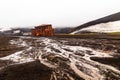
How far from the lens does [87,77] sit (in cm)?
1233

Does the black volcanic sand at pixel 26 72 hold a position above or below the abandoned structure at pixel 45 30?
below

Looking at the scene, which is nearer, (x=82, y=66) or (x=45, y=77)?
(x=45, y=77)

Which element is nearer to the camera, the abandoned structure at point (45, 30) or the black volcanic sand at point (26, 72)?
the black volcanic sand at point (26, 72)

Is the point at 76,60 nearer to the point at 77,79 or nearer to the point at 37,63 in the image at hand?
the point at 37,63

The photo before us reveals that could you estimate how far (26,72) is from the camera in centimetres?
1414

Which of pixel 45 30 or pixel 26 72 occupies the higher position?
pixel 45 30

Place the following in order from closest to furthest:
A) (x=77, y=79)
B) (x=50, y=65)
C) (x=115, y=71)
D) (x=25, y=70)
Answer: (x=77, y=79)
(x=115, y=71)
(x=25, y=70)
(x=50, y=65)

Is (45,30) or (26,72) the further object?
(45,30)

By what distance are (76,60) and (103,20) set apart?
59.2 m

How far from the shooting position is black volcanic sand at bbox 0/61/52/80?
1300cm

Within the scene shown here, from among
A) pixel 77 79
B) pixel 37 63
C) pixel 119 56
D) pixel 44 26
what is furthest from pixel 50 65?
pixel 44 26

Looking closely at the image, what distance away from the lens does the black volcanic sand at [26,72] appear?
13.0 meters

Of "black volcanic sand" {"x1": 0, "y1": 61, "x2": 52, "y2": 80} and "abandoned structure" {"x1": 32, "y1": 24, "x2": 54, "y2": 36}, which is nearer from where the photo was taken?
"black volcanic sand" {"x1": 0, "y1": 61, "x2": 52, "y2": 80}

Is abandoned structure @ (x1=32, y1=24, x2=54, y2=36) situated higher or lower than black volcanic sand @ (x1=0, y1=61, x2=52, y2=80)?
higher
